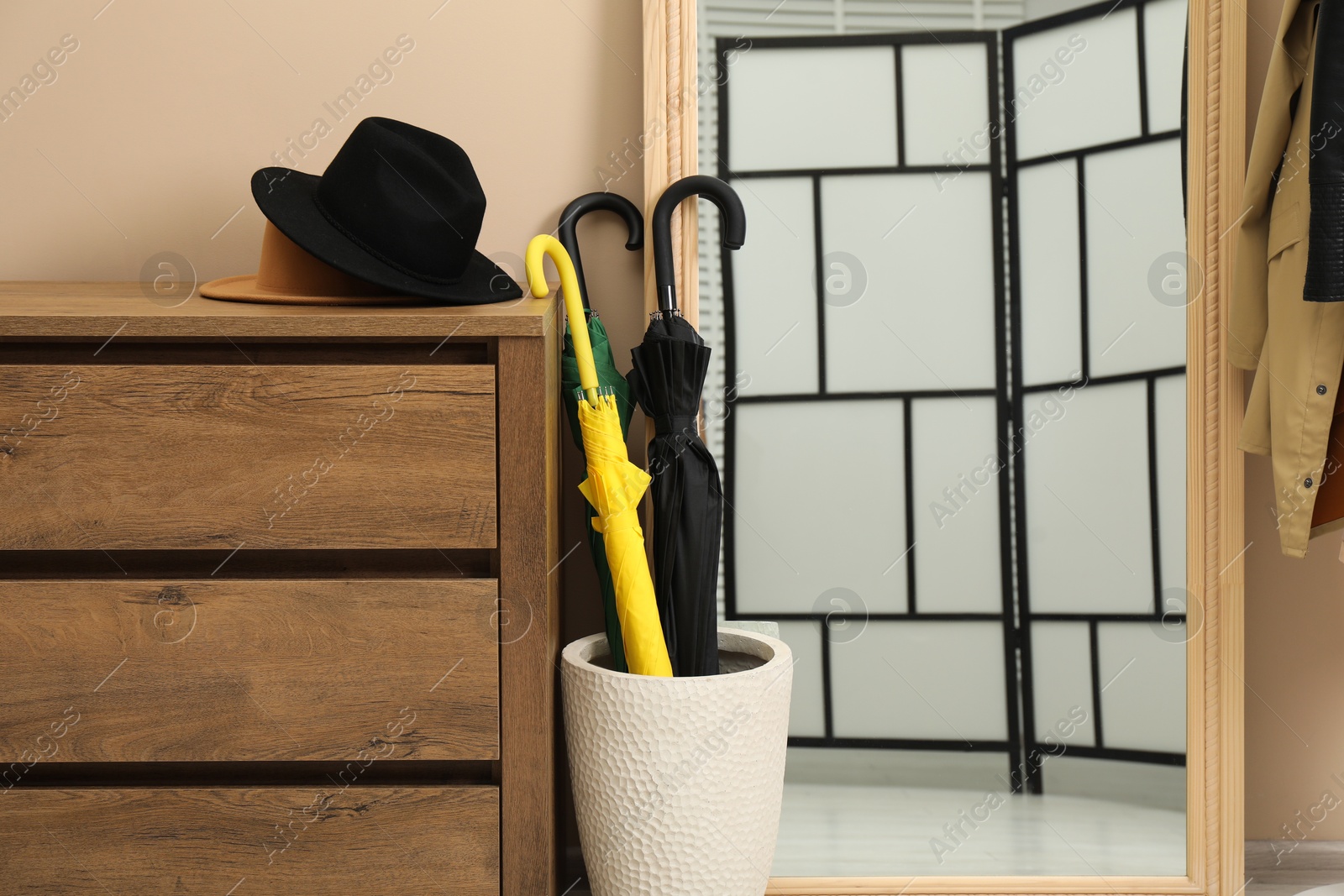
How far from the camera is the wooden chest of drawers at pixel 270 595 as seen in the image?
43.8 inches

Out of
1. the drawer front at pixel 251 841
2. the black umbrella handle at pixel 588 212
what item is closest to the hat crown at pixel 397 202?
the black umbrella handle at pixel 588 212

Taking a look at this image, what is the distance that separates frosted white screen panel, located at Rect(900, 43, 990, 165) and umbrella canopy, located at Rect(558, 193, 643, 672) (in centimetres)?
46

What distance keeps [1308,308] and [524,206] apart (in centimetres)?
119

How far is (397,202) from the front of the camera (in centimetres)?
120

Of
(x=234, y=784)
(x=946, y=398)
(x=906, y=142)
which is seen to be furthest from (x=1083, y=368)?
(x=234, y=784)

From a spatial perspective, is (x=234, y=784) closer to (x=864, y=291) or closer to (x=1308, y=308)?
(x=864, y=291)

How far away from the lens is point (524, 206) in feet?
5.22

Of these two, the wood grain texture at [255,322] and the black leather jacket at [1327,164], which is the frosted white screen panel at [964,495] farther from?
the wood grain texture at [255,322]

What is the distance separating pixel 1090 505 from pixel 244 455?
4.13 feet

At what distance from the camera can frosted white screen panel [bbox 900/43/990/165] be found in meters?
1.51

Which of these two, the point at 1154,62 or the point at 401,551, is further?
the point at 1154,62

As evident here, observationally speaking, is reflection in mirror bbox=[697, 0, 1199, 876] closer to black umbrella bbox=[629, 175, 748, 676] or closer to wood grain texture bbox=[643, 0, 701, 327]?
wood grain texture bbox=[643, 0, 701, 327]

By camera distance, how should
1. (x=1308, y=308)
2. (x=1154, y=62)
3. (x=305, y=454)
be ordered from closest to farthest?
(x=305, y=454)
(x=1308, y=308)
(x=1154, y=62)

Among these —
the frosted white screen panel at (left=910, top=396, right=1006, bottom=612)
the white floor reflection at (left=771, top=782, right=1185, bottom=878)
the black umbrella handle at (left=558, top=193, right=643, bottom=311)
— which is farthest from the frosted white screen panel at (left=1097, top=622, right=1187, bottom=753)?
the black umbrella handle at (left=558, top=193, right=643, bottom=311)
